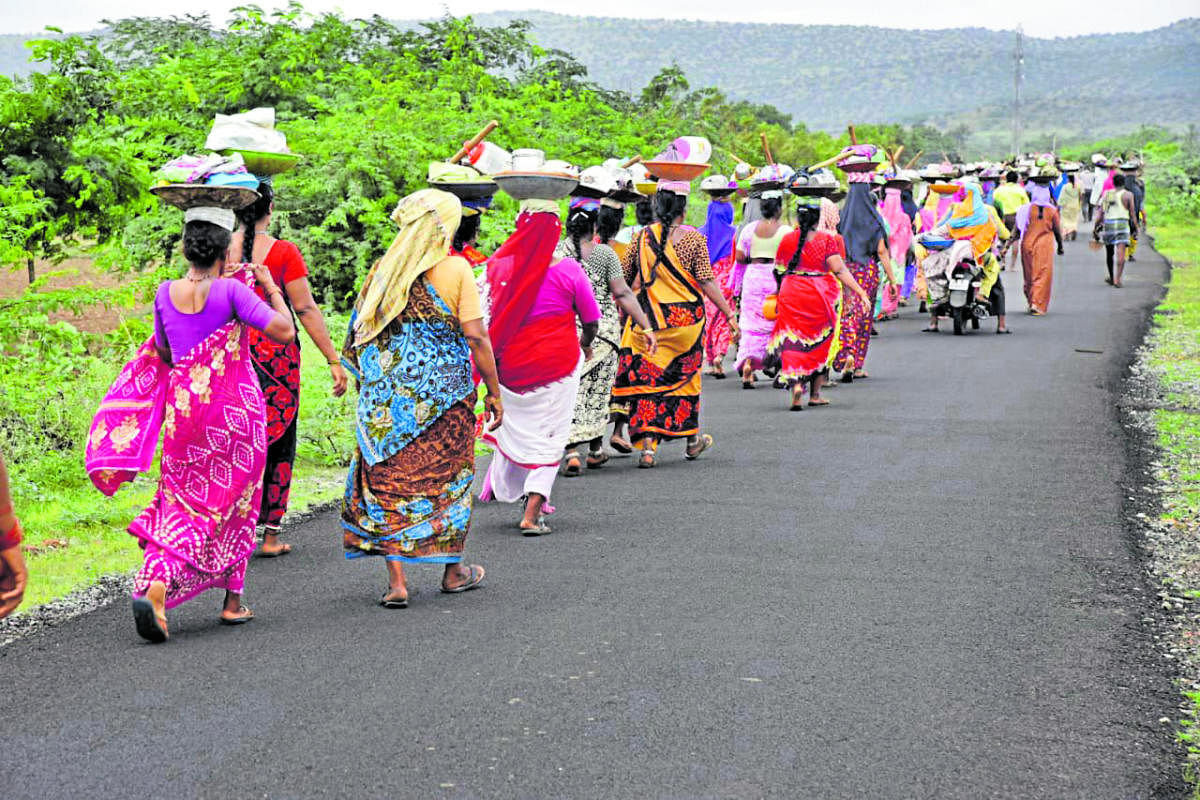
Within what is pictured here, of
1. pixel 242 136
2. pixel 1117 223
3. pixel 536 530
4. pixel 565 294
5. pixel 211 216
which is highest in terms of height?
Answer: pixel 242 136

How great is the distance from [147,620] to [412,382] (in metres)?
1.51

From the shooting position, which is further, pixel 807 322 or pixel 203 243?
pixel 807 322

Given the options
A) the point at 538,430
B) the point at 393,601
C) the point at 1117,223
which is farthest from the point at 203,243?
the point at 1117,223

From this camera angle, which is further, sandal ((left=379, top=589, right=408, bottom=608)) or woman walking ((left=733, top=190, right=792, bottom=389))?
woman walking ((left=733, top=190, right=792, bottom=389))

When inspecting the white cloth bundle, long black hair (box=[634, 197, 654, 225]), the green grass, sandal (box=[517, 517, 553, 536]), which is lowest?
the green grass

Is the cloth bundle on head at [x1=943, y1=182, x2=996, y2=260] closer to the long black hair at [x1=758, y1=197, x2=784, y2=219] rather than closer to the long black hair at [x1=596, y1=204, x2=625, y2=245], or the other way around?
the long black hair at [x1=758, y1=197, x2=784, y2=219]

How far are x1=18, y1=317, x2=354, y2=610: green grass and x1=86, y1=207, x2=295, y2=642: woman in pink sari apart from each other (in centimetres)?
101

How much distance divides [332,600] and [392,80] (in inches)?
645

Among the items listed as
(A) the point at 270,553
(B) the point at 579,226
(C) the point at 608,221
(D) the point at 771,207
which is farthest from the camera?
(D) the point at 771,207

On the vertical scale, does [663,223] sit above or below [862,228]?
above

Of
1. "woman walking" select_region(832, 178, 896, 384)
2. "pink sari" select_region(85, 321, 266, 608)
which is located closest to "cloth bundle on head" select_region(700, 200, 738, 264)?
"woman walking" select_region(832, 178, 896, 384)

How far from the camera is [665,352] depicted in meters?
10.7

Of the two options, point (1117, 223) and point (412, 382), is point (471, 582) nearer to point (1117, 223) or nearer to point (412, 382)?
point (412, 382)

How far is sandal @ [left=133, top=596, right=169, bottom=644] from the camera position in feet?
19.4
